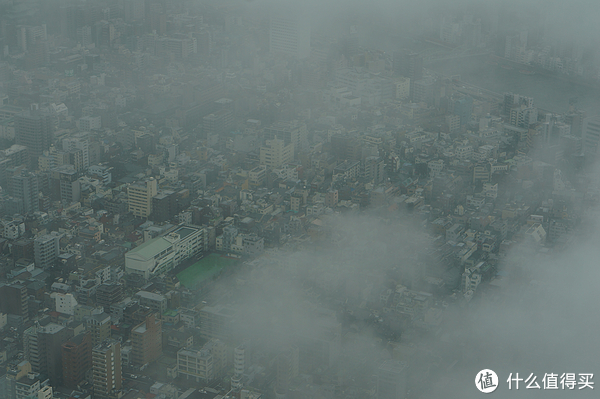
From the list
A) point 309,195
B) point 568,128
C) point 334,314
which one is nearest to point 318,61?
point 568,128

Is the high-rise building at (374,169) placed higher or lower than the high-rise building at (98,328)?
higher

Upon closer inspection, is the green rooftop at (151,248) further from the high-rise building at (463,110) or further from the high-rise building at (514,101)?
the high-rise building at (514,101)

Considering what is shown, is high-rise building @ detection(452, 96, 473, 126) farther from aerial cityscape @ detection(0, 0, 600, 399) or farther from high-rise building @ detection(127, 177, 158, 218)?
high-rise building @ detection(127, 177, 158, 218)

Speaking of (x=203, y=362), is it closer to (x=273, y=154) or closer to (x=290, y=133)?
(x=273, y=154)

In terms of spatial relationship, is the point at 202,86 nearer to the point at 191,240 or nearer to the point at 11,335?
the point at 191,240

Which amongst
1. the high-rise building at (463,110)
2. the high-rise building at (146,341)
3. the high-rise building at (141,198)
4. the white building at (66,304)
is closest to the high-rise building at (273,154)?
the high-rise building at (141,198)

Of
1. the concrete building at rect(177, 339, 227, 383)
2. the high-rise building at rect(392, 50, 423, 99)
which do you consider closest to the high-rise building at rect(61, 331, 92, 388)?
the concrete building at rect(177, 339, 227, 383)

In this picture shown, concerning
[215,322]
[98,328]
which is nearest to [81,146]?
[98,328]
